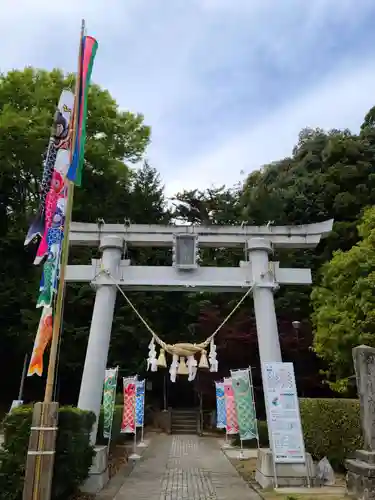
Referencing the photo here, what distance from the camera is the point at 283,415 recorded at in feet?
28.6

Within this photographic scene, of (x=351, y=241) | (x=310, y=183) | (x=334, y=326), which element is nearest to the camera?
(x=334, y=326)

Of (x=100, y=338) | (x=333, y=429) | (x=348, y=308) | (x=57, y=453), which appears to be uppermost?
(x=348, y=308)

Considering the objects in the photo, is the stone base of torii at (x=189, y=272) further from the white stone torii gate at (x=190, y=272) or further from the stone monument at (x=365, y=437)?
the stone monument at (x=365, y=437)

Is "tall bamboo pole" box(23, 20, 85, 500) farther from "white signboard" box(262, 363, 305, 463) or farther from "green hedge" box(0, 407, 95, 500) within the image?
"white signboard" box(262, 363, 305, 463)

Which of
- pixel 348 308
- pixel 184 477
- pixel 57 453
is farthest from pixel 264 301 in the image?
pixel 57 453

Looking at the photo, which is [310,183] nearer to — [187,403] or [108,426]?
[187,403]

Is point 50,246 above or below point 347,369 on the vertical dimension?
above

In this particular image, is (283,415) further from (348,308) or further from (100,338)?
(348,308)

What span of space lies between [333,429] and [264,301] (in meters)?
3.13

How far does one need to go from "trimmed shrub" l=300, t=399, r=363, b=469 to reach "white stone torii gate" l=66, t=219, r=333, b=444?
5.72 feet

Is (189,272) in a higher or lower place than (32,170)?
lower

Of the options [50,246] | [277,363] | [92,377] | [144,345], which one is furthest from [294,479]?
[144,345]

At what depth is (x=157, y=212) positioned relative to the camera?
2498cm

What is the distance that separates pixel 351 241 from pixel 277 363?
12.7 metres
